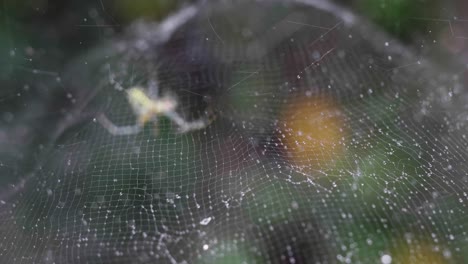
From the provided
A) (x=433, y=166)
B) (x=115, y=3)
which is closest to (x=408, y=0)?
(x=433, y=166)

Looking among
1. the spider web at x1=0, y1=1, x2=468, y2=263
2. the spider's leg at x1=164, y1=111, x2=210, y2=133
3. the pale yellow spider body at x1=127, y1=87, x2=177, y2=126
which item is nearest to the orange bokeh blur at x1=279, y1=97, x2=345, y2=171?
the spider web at x1=0, y1=1, x2=468, y2=263

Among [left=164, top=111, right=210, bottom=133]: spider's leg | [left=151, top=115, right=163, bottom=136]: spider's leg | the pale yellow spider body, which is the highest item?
the pale yellow spider body

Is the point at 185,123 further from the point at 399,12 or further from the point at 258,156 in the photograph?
the point at 399,12

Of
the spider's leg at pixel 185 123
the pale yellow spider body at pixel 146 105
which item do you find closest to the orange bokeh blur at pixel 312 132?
the spider's leg at pixel 185 123

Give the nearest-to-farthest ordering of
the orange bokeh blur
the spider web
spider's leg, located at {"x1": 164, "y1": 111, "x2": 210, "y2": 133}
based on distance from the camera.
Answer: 1. the spider web
2. the orange bokeh blur
3. spider's leg, located at {"x1": 164, "y1": 111, "x2": 210, "y2": 133}

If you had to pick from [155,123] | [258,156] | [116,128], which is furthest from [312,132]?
[116,128]

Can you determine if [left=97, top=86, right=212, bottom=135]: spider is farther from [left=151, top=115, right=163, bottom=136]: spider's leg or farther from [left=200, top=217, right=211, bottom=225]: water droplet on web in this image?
[left=200, top=217, right=211, bottom=225]: water droplet on web

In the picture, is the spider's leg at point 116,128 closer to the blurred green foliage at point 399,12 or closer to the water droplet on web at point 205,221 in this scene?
the water droplet on web at point 205,221
